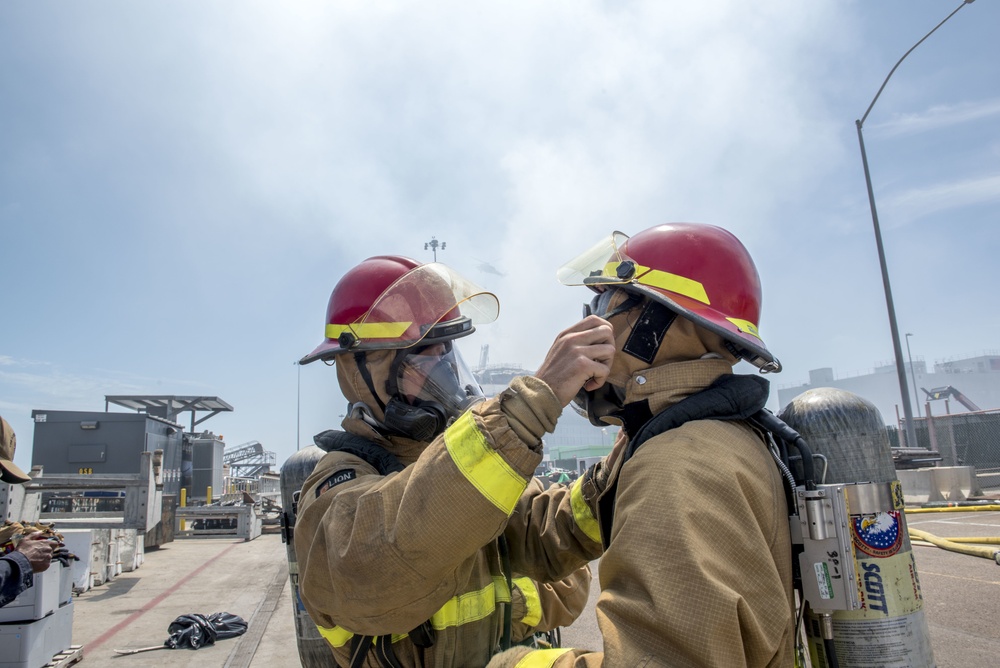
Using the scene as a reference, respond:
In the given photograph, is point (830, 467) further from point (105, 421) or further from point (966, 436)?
point (966, 436)

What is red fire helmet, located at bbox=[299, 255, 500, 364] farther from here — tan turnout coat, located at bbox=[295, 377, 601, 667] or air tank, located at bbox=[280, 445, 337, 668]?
air tank, located at bbox=[280, 445, 337, 668]

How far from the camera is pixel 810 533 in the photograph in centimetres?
142

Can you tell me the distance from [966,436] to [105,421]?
21011mm

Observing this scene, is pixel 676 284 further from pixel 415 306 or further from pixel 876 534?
pixel 415 306

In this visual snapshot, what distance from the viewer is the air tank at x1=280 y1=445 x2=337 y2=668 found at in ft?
9.16

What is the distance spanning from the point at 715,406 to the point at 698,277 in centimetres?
43

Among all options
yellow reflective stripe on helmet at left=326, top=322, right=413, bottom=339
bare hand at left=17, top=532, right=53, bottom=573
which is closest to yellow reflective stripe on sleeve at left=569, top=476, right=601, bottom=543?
yellow reflective stripe on helmet at left=326, top=322, right=413, bottom=339

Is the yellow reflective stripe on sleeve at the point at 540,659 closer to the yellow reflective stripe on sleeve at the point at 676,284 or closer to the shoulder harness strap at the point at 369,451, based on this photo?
the shoulder harness strap at the point at 369,451

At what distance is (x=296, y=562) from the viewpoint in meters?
2.76

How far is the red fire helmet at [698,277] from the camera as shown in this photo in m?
1.74

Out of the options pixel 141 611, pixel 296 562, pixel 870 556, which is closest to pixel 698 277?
pixel 870 556

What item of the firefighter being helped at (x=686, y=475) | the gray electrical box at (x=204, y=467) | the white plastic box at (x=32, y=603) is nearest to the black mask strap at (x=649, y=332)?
the firefighter being helped at (x=686, y=475)

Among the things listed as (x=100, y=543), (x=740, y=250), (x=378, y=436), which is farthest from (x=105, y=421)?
(x=740, y=250)

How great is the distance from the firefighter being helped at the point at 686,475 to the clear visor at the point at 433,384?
521 millimetres
